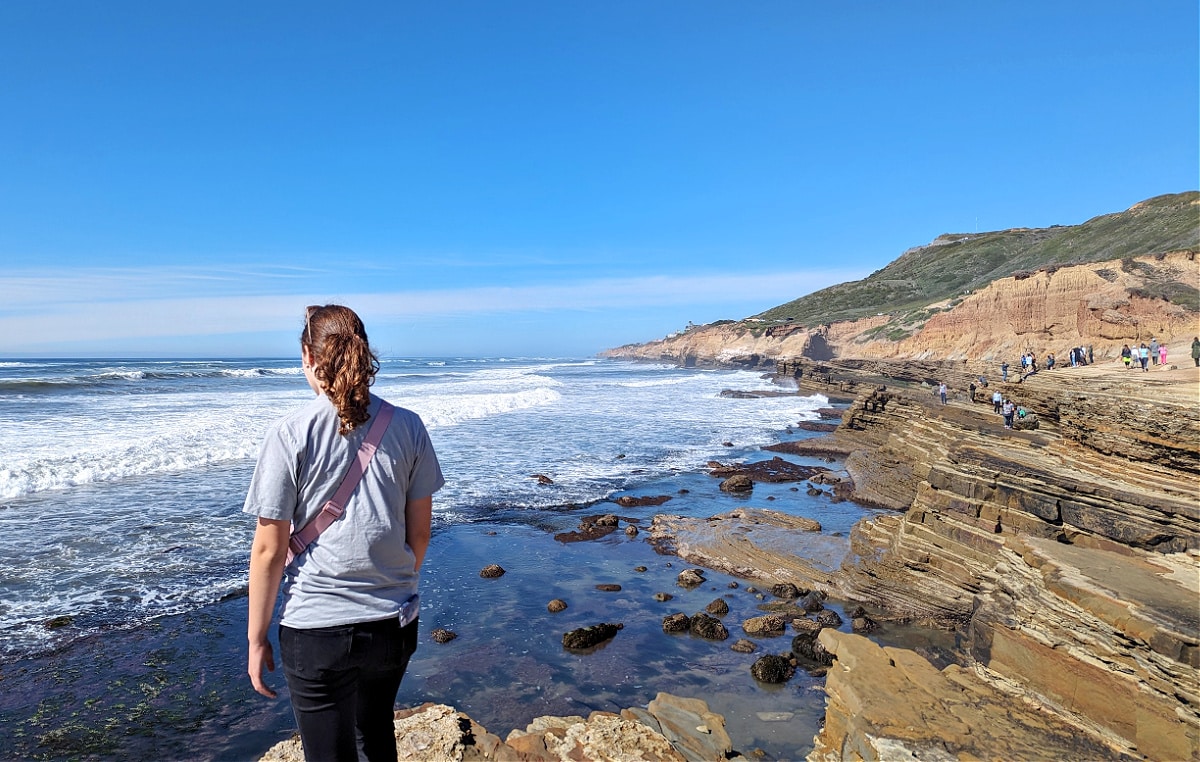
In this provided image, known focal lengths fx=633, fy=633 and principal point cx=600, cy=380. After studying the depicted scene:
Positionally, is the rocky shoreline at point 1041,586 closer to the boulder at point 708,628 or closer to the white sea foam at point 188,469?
the boulder at point 708,628

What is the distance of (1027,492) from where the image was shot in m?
8.90

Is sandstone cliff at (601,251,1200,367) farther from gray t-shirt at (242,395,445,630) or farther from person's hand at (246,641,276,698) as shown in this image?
person's hand at (246,641,276,698)

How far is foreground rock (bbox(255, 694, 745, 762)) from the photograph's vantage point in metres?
4.64

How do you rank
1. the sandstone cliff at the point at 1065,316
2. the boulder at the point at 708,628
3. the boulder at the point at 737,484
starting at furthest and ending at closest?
the sandstone cliff at the point at 1065,316, the boulder at the point at 737,484, the boulder at the point at 708,628

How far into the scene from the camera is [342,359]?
7.30 ft

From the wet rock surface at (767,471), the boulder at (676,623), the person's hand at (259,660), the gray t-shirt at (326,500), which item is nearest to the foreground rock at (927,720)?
the boulder at (676,623)

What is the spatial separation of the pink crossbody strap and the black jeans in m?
0.31

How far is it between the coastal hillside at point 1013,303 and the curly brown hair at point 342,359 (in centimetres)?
3773

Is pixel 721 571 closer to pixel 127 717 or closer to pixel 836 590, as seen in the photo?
pixel 836 590

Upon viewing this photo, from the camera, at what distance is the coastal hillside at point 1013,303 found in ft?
122

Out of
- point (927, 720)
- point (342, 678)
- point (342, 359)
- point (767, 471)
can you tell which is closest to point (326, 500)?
point (342, 359)

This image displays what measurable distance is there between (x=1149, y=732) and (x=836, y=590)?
4.96 meters

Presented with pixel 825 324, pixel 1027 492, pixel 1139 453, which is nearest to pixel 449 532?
pixel 1027 492

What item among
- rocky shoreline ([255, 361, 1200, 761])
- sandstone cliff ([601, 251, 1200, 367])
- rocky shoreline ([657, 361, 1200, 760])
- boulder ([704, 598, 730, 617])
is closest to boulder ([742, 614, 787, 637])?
rocky shoreline ([255, 361, 1200, 761])
